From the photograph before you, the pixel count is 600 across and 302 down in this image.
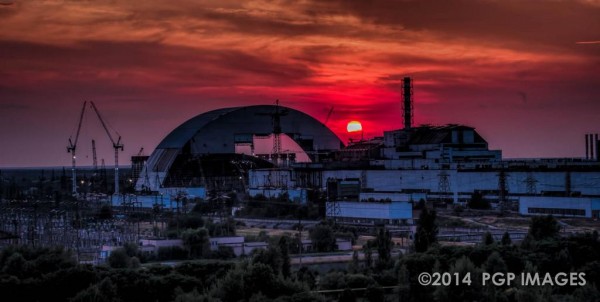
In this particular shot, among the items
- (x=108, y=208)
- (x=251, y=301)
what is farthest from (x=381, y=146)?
(x=251, y=301)

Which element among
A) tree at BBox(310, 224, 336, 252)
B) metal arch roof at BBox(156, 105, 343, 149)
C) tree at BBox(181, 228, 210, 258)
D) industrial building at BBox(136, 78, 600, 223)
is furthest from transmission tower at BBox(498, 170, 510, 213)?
metal arch roof at BBox(156, 105, 343, 149)

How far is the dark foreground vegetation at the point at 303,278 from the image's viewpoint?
43.2 feet

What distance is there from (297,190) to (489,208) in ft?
27.9

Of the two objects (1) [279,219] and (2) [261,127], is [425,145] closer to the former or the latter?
(1) [279,219]

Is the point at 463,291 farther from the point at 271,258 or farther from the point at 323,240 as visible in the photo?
the point at 323,240

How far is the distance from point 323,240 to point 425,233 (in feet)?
15.9

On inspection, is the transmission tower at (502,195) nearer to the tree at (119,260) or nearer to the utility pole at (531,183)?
the utility pole at (531,183)

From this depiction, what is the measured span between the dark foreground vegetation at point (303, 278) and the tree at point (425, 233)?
0.29ft

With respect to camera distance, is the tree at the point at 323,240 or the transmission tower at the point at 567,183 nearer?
the tree at the point at 323,240

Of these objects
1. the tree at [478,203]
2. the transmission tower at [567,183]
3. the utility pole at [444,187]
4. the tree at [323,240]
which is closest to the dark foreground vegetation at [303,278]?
the tree at [323,240]

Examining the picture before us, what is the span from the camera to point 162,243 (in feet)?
75.7

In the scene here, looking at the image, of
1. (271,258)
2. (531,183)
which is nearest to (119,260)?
(271,258)

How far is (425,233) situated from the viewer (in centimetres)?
1925

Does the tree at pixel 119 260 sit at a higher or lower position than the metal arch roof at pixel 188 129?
lower
